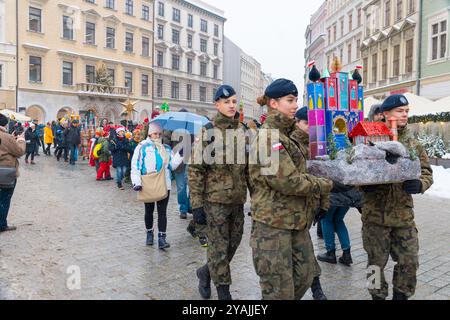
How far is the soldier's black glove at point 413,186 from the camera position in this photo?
10.8ft

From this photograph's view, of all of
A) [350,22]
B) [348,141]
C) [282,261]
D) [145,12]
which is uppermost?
[145,12]

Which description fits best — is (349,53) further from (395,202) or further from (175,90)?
(395,202)

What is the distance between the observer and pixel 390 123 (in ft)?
11.7

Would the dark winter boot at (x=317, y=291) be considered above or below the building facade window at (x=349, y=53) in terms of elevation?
below

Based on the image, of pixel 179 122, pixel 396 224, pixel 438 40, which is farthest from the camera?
pixel 438 40

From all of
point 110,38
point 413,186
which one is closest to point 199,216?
point 413,186

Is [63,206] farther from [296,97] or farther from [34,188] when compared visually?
[296,97]

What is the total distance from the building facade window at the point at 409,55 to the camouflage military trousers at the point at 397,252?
86.1 ft

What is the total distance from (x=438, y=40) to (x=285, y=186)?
83.3ft

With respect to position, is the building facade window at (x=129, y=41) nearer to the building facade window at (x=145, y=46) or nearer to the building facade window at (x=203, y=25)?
the building facade window at (x=145, y=46)

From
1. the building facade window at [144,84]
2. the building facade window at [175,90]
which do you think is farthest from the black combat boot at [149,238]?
the building facade window at [175,90]

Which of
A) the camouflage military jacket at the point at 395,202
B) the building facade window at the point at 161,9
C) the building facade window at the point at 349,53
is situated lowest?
the camouflage military jacket at the point at 395,202

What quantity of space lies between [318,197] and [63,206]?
7.31 m

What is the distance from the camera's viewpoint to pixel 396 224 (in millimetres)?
3500
